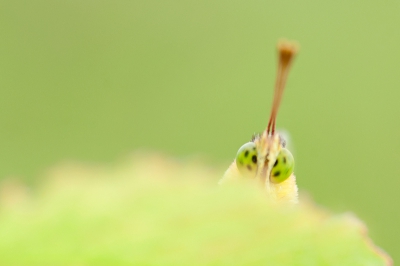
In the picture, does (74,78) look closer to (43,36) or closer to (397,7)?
(43,36)

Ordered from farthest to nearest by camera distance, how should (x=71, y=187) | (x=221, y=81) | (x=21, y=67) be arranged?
(x=221, y=81), (x=21, y=67), (x=71, y=187)

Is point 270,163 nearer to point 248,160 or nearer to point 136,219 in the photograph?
point 248,160

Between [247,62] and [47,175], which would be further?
[247,62]

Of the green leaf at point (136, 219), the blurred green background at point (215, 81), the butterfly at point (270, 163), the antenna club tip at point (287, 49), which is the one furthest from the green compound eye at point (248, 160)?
the blurred green background at point (215, 81)

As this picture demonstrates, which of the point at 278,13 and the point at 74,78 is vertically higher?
the point at 278,13

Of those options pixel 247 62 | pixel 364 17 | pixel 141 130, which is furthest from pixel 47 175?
pixel 364 17

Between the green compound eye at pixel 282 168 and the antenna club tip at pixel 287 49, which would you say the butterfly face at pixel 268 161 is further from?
the antenna club tip at pixel 287 49
